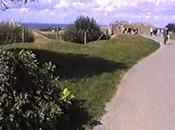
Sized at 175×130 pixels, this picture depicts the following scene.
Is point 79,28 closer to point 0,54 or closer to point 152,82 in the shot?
point 152,82

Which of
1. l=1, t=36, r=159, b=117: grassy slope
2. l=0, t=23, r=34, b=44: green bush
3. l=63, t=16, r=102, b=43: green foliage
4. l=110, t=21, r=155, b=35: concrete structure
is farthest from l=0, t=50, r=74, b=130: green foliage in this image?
l=110, t=21, r=155, b=35: concrete structure

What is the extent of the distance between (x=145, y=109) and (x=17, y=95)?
396cm

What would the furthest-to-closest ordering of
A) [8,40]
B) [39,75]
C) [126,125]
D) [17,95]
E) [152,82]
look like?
[8,40] < [152,82] < [126,125] < [39,75] < [17,95]

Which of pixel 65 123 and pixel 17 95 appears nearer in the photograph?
pixel 17 95

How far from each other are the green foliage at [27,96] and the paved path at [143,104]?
1.14 metres

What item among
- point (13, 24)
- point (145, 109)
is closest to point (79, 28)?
point (13, 24)

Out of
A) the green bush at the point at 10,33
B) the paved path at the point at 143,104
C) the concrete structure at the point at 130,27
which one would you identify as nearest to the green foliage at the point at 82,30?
the green bush at the point at 10,33

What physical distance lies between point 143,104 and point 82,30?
2577 centimetres

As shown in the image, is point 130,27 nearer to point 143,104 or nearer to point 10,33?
point 10,33

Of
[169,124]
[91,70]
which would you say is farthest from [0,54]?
[91,70]

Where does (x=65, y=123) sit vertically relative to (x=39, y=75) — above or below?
below

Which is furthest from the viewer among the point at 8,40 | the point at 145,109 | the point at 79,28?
the point at 79,28

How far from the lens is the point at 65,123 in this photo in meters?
11.2

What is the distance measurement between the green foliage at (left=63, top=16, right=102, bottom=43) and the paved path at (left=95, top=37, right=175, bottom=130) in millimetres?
19322
